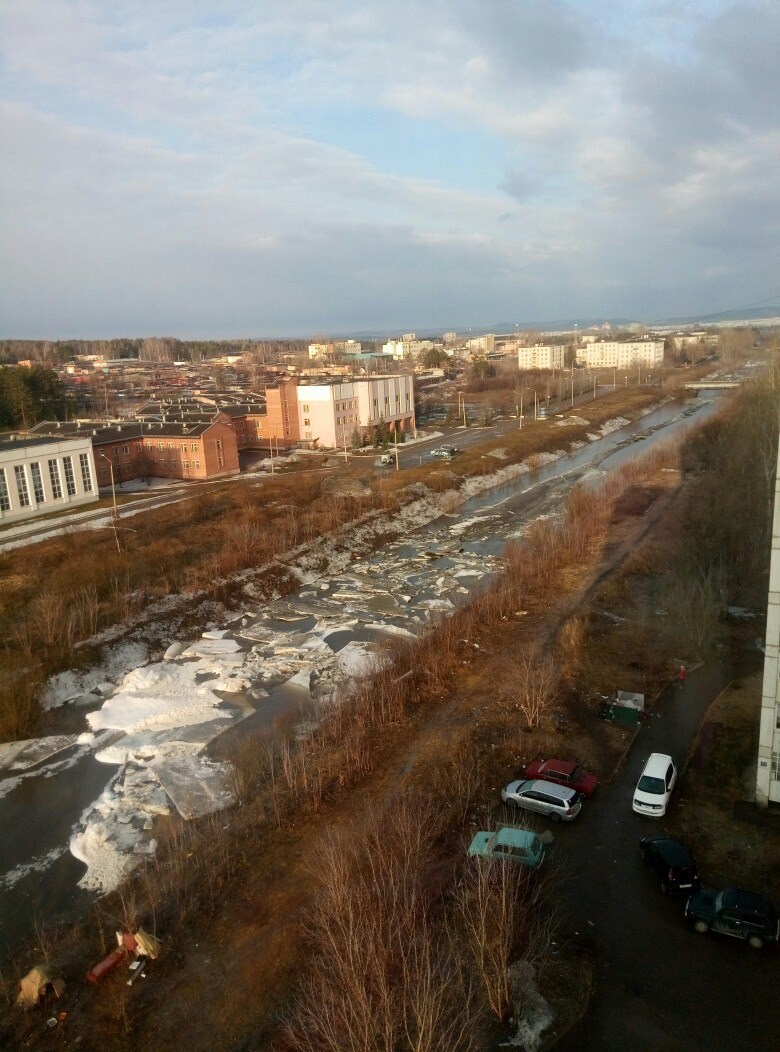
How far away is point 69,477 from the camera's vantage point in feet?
75.5

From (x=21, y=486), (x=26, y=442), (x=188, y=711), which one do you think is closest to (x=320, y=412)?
(x=26, y=442)

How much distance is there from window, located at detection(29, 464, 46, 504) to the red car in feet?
59.2

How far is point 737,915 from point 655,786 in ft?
6.73

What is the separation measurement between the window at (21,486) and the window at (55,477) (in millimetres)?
888

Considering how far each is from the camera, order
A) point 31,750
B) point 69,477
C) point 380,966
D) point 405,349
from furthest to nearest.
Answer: point 405,349, point 69,477, point 31,750, point 380,966

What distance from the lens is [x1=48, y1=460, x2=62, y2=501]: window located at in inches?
878

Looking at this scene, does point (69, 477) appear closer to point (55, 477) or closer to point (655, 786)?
point (55, 477)

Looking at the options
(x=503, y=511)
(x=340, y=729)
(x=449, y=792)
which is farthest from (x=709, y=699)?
Result: (x=503, y=511)

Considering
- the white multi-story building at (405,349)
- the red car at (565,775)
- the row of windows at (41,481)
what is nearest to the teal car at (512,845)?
the red car at (565,775)

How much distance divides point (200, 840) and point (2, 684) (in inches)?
231

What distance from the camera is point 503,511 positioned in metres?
25.8

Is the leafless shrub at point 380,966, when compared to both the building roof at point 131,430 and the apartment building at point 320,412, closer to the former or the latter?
the building roof at point 131,430

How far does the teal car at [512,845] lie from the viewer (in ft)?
23.6

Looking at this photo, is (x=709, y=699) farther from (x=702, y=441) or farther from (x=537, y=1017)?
(x=702, y=441)
